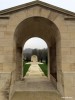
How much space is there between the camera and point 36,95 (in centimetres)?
827

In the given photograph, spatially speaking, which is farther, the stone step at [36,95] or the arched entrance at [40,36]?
the arched entrance at [40,36]

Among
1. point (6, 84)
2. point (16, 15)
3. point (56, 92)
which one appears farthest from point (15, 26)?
point (56, 92)

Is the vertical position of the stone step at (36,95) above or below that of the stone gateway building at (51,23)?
below

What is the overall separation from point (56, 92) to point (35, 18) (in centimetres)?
424

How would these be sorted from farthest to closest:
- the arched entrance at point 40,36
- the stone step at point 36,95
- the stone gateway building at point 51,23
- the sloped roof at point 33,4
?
the arched entrance at point 40,36
the sloped roof at point 33,4
the stone step at point 36,95
the stone gateway building at point 51,23

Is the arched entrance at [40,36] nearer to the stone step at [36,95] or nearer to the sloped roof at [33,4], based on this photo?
the sloped roof at [33,4]

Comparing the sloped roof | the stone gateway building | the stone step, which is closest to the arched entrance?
the stone gateway building

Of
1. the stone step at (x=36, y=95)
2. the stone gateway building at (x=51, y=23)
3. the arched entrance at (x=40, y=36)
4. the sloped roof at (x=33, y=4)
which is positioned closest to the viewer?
the stone gateway building at (x=51, y=23)

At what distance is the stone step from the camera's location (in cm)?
800

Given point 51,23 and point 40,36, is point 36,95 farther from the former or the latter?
point 40,36

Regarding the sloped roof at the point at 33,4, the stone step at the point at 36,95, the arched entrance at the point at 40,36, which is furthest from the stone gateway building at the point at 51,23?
the arched entrance at the point at 40,36

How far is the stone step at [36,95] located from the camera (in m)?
8.00

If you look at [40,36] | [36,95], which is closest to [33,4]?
[40,36]

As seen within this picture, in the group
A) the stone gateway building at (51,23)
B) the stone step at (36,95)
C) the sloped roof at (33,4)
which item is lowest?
the stone step at (36,95)
